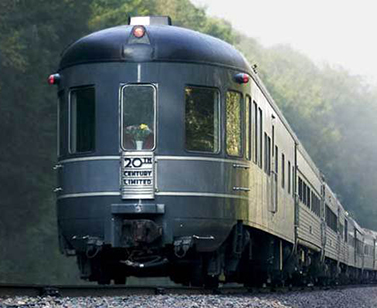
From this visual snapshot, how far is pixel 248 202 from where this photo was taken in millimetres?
14094

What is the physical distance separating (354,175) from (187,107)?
9084cm

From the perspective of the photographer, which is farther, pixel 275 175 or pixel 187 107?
pixel 275 175

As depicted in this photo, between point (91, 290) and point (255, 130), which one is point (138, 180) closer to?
point (91, 290)

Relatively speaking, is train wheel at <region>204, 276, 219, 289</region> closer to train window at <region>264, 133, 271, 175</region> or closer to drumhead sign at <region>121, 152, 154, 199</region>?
train window at <region>264, 133, 271, 175</region>

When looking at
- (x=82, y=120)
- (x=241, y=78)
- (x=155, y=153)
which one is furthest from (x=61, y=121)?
(x=241, y=78)

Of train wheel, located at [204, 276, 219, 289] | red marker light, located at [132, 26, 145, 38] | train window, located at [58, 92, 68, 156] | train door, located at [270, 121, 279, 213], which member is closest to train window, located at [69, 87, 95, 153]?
train window, located at [58, 92, 68, 156]

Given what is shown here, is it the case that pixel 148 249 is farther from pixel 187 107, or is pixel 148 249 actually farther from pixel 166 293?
pixel 187 107

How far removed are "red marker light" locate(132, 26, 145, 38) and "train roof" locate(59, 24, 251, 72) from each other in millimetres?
41

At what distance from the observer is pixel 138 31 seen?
1334 centimetres

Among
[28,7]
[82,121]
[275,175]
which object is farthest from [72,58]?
[28,7]

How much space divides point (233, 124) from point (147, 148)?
131 centimetres

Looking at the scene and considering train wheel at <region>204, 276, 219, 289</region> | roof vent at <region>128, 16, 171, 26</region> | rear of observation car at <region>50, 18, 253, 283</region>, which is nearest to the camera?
rear of observation car at <region>50, 18, 253, 283</region>

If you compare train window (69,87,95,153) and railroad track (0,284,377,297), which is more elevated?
train window (69,87,95,153)

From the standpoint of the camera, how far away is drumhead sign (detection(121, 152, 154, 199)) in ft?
41.9
